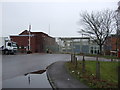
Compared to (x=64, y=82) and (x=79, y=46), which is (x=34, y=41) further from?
(x=64, y=82)

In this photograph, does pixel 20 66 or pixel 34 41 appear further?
pixel 34 41

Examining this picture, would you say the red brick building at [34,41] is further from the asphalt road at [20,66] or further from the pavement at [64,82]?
the pavement at [64,82]

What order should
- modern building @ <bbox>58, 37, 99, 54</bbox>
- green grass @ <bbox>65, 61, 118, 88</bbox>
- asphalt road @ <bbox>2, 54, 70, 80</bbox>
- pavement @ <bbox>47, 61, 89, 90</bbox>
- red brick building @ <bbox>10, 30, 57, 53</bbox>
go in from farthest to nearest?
modern building @ <bbox>58, 37, 99, 54</bbox>, red brick building @ <bbox>10, 30, 57, 53</bbox>, asphalt road @ <bbox>2, 54, 70, 80</bbox>, green grass @ <bbox>65, 61, 118, 88</bbox>, pavement @ <bbox>47, 61, 89, 90</bbox>

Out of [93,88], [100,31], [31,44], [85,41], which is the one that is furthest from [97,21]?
[93,88]

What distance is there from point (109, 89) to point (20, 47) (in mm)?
47129

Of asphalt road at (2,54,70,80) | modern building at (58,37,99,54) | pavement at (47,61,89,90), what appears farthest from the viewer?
modern building at (58,37,99,54)

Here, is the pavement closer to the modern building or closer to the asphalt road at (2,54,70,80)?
the asphalt road at (2,54,70,80)

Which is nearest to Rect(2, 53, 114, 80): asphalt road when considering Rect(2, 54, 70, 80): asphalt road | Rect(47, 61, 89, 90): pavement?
Rect(2, 54, 70, 80): asphalt road

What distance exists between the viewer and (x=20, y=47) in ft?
172

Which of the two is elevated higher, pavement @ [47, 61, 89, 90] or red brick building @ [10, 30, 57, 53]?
red brick building @ [10, 30, 57, 53]

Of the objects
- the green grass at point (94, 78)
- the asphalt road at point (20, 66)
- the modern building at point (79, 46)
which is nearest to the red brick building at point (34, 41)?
the modern building at point (79, 46)

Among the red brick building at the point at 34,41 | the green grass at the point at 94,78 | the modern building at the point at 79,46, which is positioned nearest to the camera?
the green grass at the point at 94,78

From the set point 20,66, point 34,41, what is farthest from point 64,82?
point 34,41

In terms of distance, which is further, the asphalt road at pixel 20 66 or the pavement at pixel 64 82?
the asphalt road at pixel 20 66
